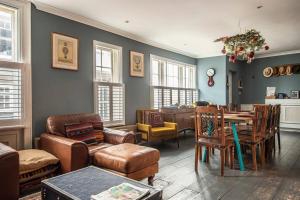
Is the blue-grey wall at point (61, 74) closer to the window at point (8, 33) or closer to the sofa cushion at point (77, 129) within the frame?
the window at point (8, 33)

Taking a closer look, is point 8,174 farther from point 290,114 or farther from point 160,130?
point 290,114

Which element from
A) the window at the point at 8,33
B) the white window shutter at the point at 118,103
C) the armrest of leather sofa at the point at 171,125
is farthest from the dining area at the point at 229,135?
the window at the point at 8,33

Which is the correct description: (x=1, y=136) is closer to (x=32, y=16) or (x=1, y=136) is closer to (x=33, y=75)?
(x=33, y=75)

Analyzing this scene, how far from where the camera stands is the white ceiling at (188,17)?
3287 millimetres

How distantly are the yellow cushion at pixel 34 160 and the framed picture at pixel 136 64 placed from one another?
9.06ft

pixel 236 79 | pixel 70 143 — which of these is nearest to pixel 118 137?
pixel 70 143

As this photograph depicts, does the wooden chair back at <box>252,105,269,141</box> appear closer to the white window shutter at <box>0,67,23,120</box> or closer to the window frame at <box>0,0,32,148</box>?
the window frame at <box>0,0,32,148</box>

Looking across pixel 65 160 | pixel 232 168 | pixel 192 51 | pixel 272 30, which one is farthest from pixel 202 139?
pixel 192 51

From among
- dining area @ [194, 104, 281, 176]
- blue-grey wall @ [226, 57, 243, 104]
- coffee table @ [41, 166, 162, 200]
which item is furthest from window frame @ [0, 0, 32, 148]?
blue-grey wall @ [226, 57, 243, 104]

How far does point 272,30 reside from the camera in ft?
15.3

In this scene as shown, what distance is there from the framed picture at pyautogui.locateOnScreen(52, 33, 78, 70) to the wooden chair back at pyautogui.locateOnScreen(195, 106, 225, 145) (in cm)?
239

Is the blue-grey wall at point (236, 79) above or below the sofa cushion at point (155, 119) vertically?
above

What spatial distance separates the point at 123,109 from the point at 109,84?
66cm

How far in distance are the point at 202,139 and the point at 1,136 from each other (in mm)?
2955
